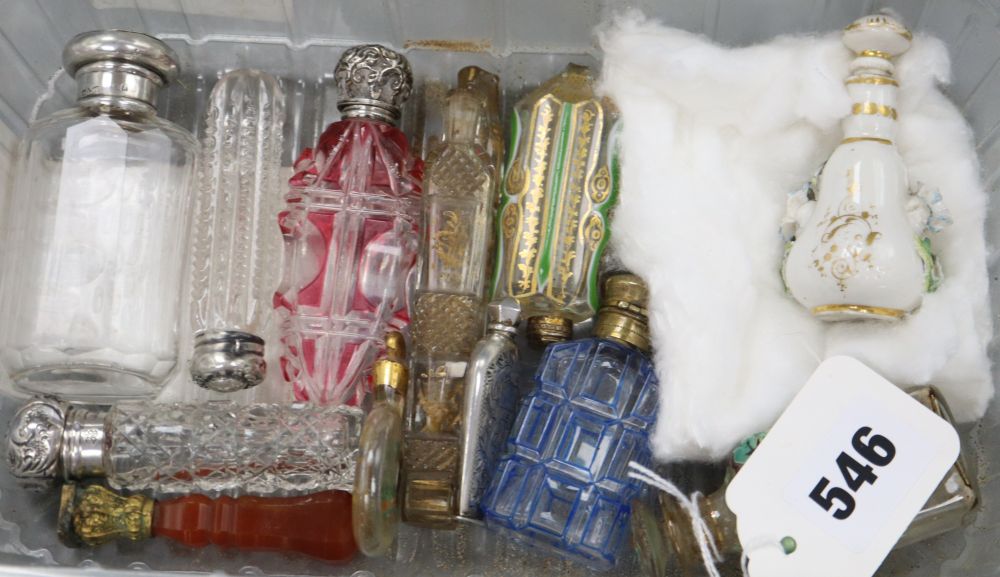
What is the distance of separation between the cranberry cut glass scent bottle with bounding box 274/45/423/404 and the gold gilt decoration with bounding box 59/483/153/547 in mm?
158

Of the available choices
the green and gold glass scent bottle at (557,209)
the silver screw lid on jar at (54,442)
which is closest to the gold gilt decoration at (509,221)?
the green and gold glass scent bottle at (557,209)

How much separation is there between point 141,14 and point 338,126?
10.1 inches

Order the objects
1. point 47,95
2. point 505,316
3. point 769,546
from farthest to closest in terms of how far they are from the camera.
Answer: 1. point 47,95
2. point 505,316
3. point 769,546

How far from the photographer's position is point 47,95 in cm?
92

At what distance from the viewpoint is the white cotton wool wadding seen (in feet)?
2.51

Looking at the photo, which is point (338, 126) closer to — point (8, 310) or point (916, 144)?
point (8, 310)

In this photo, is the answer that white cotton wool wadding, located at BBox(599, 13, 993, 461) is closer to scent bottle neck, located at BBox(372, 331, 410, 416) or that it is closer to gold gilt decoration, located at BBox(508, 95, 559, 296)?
gold gilt decoration, located at BBox(508, 95, 559, 296)

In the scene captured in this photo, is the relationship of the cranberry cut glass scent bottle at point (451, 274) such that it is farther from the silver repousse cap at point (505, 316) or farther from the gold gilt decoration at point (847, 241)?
the gold gilt decoration at point (847, 241)

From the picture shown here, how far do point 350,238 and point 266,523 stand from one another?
25cm

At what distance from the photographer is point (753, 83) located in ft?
2.72

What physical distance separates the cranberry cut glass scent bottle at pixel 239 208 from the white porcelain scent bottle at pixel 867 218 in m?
0.44

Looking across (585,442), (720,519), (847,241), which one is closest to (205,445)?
(585,442)

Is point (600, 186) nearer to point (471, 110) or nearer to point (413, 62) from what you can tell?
point (471, 110)

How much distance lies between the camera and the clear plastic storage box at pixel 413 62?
2.62 feet
